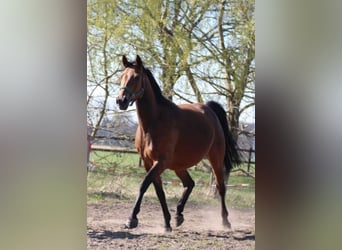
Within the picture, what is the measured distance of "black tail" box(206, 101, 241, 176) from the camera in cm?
200

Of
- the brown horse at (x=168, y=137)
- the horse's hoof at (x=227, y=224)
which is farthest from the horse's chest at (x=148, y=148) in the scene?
the horse's hoof at (x=227, y=224)

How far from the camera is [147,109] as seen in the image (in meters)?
2.02

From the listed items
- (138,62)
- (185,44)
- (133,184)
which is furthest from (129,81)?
(133,184)

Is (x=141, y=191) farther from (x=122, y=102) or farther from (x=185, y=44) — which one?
(x=185, y=44)

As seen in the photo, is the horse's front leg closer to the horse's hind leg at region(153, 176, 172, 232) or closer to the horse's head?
the horse's hind leg at region(153, 176, 172, 232)

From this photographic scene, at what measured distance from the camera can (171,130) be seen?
6.68 feet

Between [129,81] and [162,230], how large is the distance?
644mm

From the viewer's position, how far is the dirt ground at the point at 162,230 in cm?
199

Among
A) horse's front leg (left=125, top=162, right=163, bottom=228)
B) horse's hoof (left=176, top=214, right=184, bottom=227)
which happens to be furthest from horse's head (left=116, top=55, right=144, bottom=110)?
horse's hoof (left=176, top=214, right=184, bottom=227)

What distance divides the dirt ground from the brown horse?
29mm
